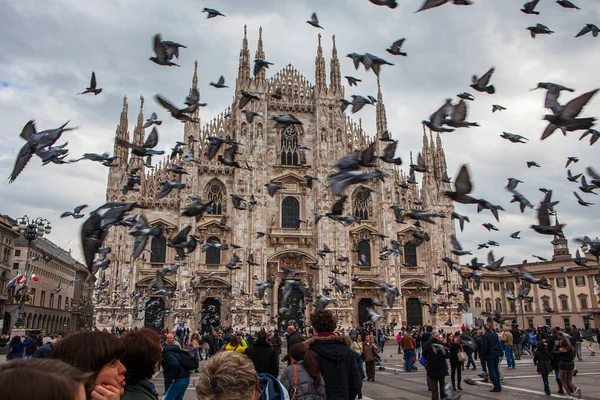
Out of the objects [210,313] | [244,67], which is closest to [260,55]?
[244,67]

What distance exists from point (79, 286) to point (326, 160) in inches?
2572

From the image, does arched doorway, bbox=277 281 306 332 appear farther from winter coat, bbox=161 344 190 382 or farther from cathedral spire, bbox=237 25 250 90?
winter coat, bbox=161 344 190 382

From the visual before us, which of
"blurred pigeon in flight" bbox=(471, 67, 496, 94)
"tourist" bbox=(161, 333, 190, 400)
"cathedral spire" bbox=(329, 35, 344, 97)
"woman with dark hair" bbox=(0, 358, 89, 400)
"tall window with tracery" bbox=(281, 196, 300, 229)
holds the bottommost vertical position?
"tourist" bbox=(161, 333, 190, 400)

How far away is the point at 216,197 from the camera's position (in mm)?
36031

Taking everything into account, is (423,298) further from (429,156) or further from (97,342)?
(97,342)

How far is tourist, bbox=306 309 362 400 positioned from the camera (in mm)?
4844

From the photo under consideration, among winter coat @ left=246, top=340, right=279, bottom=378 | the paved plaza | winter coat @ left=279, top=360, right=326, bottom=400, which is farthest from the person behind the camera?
the paved plaza

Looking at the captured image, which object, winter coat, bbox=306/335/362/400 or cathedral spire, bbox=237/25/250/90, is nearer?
winter coat, bbox=306/335/362/400

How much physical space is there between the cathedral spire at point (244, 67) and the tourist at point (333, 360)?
34481 millimetres

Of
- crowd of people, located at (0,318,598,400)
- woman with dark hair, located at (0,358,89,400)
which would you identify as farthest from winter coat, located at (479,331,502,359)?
woman with dark hair, located at (0,358,89,400)

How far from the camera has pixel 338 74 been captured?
40031 millimetres

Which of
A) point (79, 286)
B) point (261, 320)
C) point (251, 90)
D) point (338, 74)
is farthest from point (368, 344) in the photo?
point (79, 286)

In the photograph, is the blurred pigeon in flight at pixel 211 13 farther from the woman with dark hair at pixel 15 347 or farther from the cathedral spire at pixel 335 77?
the cathedral spire at pixel 335 77

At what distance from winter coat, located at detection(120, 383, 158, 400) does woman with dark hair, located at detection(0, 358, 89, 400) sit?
1.89 meters
